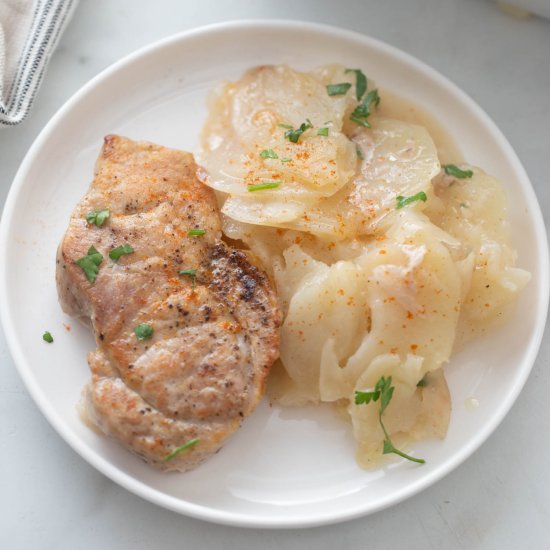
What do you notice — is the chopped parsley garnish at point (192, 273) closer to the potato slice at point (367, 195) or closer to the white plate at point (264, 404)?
the potato slice at point (367, 195)

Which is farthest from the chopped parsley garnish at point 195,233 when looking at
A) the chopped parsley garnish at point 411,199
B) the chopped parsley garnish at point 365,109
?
the chopped parsley garnish at point 365,109

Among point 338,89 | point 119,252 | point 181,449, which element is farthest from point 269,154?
point 181,449

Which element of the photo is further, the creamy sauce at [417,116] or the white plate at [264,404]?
the creamy sauce at [417,116]

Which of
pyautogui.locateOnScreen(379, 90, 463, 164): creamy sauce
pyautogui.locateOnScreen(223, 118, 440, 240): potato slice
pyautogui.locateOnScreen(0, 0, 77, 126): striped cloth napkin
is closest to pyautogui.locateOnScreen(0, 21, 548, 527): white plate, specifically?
pyautogui.locateOnScreen(379, 90, 463, 164): creamy sauce

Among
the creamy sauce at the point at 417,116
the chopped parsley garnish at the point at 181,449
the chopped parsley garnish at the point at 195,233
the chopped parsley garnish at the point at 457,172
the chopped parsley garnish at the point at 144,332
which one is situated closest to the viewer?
the chopped parsley garnish at the point at 181,449

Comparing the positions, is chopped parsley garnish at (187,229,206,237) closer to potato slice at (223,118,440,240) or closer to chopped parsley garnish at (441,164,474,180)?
potato slice at (223,118,440,240)
